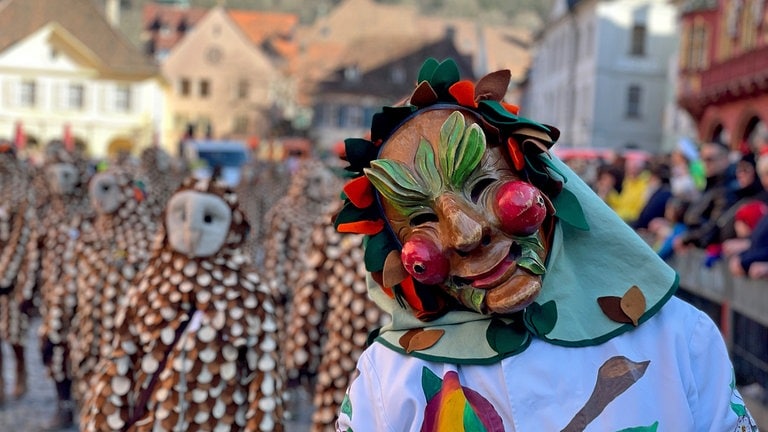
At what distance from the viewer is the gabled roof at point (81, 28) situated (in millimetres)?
48969

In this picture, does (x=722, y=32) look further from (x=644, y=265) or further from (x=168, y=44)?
(x=168, y=44)

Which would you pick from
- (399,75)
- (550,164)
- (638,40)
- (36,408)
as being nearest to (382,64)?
(399,75)

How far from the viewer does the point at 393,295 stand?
7.80 ft

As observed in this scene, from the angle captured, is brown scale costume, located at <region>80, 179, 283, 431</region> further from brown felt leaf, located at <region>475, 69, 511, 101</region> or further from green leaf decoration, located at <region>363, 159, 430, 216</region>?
brown felt leaf, located at <region>475, 69, 511, 101</region>

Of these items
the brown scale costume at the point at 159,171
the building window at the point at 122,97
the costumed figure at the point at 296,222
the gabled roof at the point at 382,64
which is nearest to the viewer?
the costumed figure at the point at 296,222

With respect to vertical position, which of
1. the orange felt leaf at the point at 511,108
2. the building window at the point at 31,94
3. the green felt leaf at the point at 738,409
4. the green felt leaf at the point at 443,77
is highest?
the building window at the point at 31,94

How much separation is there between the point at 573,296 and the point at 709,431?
40 centimetres

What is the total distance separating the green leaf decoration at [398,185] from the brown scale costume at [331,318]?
Answer: 241 centimetres

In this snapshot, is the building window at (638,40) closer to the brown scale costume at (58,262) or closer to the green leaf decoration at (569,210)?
the brown scale costume at (58,262)

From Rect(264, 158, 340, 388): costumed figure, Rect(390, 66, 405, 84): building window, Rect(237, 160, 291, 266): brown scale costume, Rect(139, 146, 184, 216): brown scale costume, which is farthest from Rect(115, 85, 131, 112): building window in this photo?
Rect(264, 158, 340, 388): costumed figure

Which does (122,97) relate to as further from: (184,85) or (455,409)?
(455,409)

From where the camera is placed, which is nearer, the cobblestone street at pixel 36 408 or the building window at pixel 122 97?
the cobblestone street at pixel 36 408

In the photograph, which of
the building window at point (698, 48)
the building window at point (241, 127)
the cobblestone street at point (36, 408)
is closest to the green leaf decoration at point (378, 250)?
the cobblestone street at point (36, 408)

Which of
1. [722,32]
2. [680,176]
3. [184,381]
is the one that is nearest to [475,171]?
[184,381]
